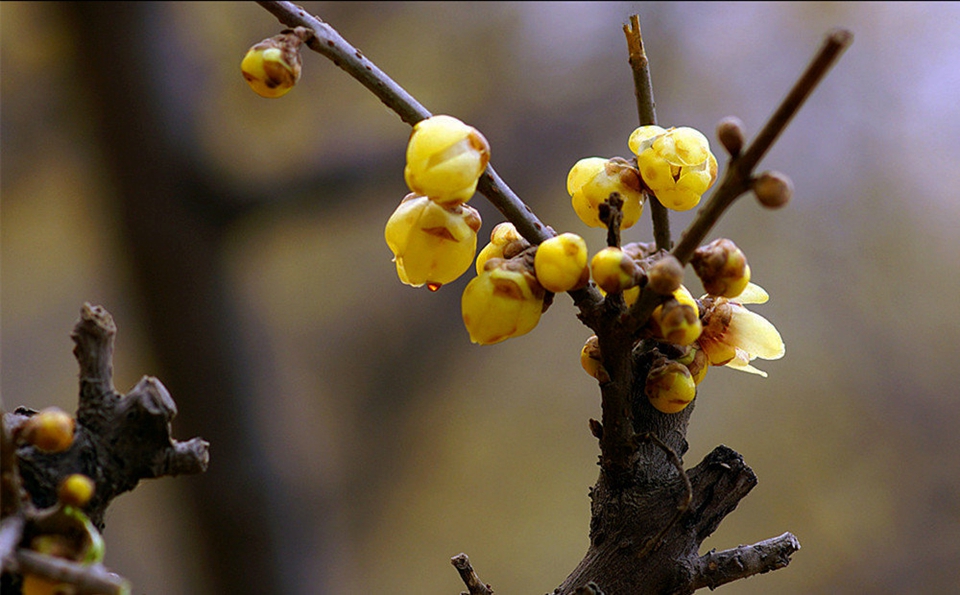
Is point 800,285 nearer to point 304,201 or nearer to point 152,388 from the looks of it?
point 304,201

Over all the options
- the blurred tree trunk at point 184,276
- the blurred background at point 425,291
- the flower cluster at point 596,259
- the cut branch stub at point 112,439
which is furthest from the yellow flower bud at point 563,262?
the blurred tree trunk at point 184,276

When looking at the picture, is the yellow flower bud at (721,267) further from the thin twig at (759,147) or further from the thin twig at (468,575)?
the thin twig at (468,575)

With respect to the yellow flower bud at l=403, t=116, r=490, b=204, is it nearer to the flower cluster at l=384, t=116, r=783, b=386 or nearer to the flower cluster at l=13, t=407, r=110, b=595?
the flower cluster at l=384, t=116, r=783, b=386

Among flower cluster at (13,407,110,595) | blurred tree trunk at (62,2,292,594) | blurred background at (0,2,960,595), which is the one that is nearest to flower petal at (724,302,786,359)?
flower cluster at (13,407,110,595)

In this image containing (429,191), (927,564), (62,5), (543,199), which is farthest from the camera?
(543,199)

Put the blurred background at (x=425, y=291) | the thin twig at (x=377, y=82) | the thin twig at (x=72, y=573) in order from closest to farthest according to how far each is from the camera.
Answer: the thin twig at (x=72, y=573) < the thin twig at (x=377, y=82) < the blurred background at (x=425, y=291)

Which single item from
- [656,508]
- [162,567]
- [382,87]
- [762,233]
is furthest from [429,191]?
[162,567]

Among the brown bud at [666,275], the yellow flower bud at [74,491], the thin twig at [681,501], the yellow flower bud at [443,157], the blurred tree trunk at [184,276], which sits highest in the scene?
the blurred tree trunk at [184,276]

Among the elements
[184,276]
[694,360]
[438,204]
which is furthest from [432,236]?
[184,276]
